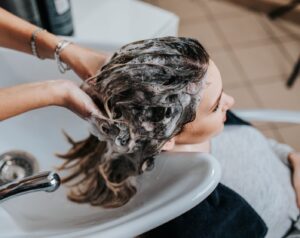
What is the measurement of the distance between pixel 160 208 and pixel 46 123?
0.38 metres

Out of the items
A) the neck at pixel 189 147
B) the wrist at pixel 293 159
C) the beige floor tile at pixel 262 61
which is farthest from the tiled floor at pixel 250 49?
the neck at pixel 189 147

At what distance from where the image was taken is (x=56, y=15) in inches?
33.3

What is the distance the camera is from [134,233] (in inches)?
20.1

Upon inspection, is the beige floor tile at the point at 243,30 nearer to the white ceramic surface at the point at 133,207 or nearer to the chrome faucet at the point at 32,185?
the white ceramic surface at the point at 133,207

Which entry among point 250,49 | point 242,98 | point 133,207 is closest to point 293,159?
point 133,207

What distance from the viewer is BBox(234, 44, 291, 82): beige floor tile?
6.02 ft

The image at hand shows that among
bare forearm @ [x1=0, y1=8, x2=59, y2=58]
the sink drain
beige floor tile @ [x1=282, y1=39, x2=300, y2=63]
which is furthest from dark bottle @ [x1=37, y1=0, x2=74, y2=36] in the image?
beige floor tile @ [x1=282, y1=39, x2=300, y2=63]

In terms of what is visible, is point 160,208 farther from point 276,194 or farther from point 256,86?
point 256,86

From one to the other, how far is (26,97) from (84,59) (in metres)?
0.19

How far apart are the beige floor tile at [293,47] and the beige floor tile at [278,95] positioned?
17 cm

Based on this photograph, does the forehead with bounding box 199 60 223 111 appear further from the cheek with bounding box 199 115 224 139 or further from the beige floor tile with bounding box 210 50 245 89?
the beige floor tile with bounding box 210 50 245 89

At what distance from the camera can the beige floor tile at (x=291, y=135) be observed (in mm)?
1601

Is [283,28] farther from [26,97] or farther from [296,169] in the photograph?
[26,97]

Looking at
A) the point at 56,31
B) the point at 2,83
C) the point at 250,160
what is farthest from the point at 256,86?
the point at 2,83
